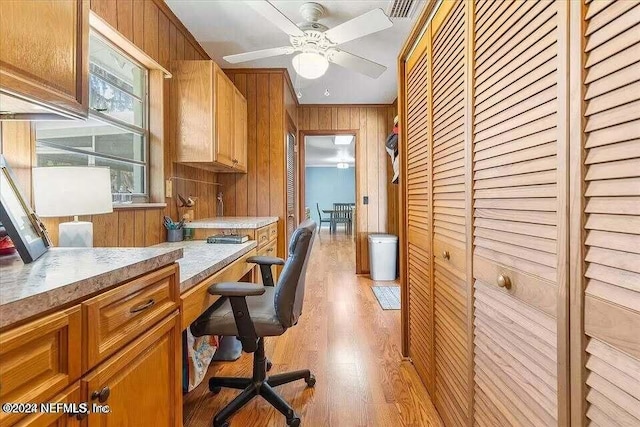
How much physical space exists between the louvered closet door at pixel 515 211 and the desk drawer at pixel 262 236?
1.78 meters

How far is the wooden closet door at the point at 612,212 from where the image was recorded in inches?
22.8

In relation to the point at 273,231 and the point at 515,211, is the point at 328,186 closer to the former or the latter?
the point at 273,231

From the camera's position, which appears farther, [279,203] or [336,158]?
[336,158]

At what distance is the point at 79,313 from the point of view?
0.73 m

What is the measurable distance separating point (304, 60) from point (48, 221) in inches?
70.4

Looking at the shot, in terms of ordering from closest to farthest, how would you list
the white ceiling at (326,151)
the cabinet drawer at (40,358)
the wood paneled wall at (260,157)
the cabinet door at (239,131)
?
the cabinet drawer at (40,358) < the cabinet door at (239,131) < the wood paneled wall at (260,157) < the white ceiling at (326,151)

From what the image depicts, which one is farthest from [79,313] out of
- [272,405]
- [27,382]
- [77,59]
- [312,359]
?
[312,359]

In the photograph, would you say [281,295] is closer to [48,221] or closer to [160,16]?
[48,221]

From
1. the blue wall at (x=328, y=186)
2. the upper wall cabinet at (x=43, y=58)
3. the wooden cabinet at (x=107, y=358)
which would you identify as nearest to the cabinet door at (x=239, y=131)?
the upper wall cabinet at (x=43, y=58)

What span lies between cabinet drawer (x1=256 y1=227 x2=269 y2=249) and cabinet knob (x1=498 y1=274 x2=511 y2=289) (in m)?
1.90

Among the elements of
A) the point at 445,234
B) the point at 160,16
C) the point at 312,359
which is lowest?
the point at 312,359

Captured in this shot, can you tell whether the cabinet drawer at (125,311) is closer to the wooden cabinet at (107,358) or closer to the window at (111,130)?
the wooden cabinet at (107,358)

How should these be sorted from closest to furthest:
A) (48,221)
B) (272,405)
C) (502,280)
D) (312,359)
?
(502,280) < (48,221) < (272,405) < (312,359)

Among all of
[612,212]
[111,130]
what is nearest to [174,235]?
[111,130]
